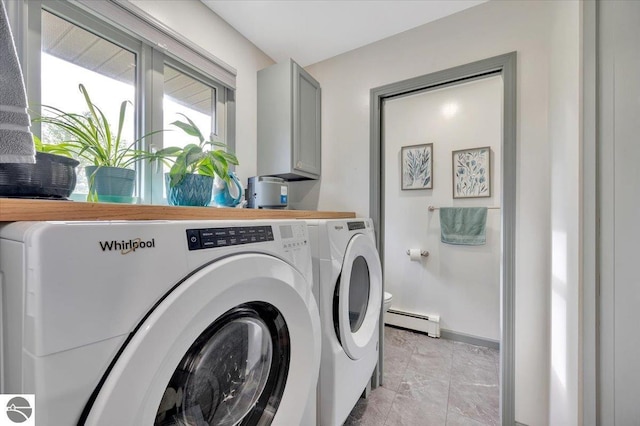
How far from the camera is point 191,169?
100 centimetres

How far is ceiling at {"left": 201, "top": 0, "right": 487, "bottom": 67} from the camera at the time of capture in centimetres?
141

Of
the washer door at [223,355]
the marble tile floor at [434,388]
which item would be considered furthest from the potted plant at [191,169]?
the marble tile floor at [434,388]

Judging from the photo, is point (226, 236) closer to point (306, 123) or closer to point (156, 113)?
point (156, 113)

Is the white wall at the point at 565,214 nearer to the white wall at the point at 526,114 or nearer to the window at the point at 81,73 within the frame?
the white wall at the point at 526,114

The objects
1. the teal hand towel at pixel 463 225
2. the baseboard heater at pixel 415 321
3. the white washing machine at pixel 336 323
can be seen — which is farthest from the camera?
the baseboard heater at pixel 415 321

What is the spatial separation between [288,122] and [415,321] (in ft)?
6.86

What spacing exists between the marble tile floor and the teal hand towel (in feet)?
2.95

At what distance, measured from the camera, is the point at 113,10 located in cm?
111

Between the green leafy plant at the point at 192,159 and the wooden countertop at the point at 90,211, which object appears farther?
the green leafy plant at the point at 192,159

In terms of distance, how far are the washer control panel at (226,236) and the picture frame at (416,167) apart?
209 centimetres

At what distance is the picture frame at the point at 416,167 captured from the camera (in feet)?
7.84

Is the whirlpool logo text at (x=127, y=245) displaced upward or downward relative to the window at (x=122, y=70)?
downward

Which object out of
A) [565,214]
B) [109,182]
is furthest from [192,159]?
[565,214]

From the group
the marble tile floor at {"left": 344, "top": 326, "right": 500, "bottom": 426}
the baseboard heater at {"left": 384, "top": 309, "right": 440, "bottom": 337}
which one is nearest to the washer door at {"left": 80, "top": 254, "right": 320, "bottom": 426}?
the marble tile floor at {"left": 344, "top": 326, "right": 500, "bottom": 426}
